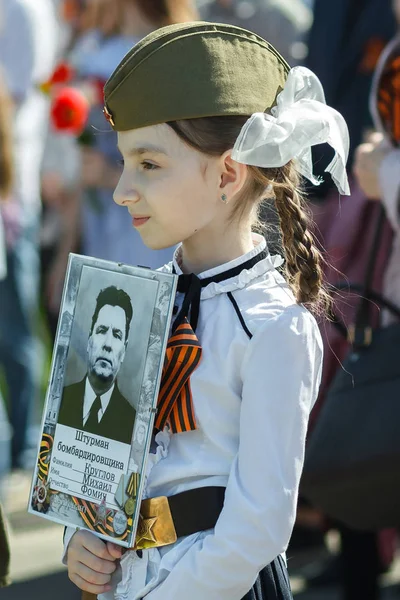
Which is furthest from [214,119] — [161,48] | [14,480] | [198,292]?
[14,480]

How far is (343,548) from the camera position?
3.65 metres

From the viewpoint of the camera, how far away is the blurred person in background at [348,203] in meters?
3.36

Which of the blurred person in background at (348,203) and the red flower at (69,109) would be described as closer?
the blurred person in background at (348,203)

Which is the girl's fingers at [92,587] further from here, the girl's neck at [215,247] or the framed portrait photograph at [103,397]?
the girl's neck at [215,247]

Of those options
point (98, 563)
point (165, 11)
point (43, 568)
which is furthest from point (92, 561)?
point (165, 11)

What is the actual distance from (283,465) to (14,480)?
3521 millimetres

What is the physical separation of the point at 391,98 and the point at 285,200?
947 mm

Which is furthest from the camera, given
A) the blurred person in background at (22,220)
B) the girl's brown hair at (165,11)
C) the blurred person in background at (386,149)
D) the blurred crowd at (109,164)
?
the blurred person in background at (22,220)

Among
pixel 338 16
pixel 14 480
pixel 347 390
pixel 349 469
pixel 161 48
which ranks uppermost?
pixel 338 16

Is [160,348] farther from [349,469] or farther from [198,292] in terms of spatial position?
[349,469]

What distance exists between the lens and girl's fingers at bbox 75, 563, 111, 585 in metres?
1.92

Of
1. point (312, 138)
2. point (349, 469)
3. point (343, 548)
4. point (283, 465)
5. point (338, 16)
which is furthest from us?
point (338, 16)

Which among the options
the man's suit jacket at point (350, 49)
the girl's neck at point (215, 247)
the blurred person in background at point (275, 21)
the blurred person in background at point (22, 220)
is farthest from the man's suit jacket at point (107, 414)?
the blurred person in background at point (22, 220)

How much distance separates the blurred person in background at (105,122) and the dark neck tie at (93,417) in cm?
213
